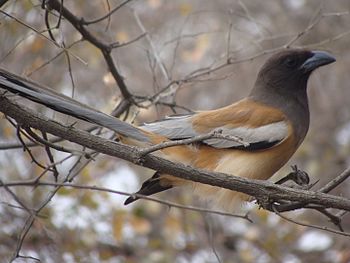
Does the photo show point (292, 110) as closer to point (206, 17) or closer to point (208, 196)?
point (208, 196)

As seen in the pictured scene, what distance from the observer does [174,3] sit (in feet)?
26.2

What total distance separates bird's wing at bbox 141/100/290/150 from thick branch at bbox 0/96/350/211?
109 cm

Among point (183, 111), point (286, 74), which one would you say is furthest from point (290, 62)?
point (183, 111)

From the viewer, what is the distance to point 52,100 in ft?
9.72

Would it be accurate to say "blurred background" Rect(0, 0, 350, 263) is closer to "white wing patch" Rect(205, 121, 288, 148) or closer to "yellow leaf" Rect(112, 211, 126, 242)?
"yellow leaf" Rect(112, 211, 126, 242)

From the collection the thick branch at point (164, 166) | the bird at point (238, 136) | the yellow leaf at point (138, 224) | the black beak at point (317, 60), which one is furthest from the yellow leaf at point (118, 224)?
the thick branch at point (164, 166)

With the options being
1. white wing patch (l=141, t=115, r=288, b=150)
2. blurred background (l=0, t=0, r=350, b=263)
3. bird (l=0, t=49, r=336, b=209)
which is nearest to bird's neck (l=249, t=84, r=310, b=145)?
bird (l=0, t=49, r=336, b=209)

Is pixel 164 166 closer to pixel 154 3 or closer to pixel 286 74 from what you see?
pixel 286 74

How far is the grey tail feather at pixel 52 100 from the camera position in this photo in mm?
2799

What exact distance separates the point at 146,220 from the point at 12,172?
2046 mm

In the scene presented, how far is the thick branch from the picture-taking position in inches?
108

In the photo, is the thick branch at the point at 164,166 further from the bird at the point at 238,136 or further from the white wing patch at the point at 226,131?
the white wing patch at the point at 226,131

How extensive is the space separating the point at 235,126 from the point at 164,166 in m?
1.49

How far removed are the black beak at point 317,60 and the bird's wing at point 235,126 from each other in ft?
1.18
